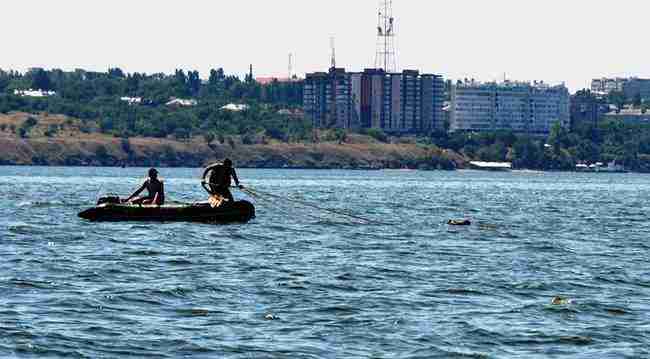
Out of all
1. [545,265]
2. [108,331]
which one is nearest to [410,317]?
[108,331]

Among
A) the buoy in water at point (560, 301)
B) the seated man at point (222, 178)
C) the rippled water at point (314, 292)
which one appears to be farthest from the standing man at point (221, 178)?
the buoy in water at point (560, 301)

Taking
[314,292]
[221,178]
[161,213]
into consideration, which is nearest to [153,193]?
[161,213]

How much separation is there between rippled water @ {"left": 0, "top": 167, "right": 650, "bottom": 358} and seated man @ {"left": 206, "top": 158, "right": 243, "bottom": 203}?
198 cm

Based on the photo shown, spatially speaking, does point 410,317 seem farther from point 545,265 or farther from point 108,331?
point 545,265

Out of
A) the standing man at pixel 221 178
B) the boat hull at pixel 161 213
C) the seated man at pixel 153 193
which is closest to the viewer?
the boat hull at pixel 161 213

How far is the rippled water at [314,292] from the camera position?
101ft

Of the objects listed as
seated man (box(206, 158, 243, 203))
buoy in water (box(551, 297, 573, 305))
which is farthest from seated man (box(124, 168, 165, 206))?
buoy in water (box(551, 297, 573, 305))

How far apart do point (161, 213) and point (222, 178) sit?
2.74 metres

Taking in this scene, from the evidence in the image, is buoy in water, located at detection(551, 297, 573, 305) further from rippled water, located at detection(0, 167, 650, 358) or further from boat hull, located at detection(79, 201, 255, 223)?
boat hull, located at detection(79, 201, 255, 223)

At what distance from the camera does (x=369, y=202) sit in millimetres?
105375

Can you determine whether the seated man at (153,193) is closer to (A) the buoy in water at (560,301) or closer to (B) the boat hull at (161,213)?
(B) the boat hull at (161,213)

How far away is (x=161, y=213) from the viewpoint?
62.4 meters

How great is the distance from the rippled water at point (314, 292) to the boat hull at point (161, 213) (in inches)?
23.7

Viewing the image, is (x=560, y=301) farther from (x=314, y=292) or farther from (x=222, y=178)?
(x=222, y=178)
